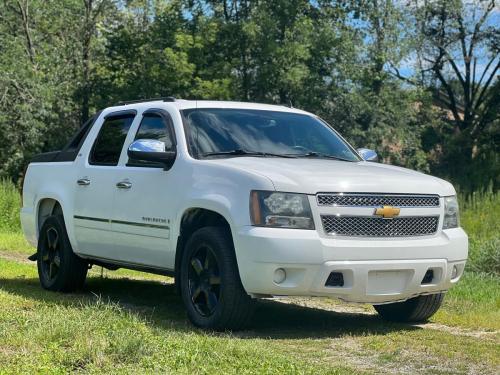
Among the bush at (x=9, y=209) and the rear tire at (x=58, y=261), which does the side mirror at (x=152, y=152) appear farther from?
the bush at (x=9, y=209)

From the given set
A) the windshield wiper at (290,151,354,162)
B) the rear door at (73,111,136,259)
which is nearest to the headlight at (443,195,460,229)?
the windshield wiper at (290,151,354,162)

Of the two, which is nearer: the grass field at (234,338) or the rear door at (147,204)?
the grass field at (234,338)

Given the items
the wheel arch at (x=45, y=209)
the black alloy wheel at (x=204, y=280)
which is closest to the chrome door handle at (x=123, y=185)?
the black alloy wheel at (x=204, y=280)

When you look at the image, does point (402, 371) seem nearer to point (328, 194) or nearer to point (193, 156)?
point (328, 194)

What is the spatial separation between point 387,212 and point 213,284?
152 cm

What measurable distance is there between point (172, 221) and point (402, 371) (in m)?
2.61

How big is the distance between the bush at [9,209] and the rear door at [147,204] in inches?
514

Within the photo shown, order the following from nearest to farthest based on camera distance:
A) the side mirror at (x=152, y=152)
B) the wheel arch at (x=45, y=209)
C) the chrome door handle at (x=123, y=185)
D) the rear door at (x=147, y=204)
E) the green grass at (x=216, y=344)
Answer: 1. the green grass at (x=216, y=344)
2. the side mirror at (x=152, y=152)
3. the rear door at (x=147, y=204)
4. the chrome door handle at (x=123, y=185)
5. the wheel arch at (x=45, y=209)

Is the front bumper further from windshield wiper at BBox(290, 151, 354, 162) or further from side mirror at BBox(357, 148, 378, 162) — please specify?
side mirror at BBox(357, 148, 378, 162)

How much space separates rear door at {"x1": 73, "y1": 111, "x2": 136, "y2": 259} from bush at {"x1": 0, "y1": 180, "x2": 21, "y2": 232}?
1223cm

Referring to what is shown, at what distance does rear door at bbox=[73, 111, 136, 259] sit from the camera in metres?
8.14

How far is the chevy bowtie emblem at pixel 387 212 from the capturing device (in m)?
6.47

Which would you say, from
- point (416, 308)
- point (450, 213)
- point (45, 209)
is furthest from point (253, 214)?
point (45, 209)

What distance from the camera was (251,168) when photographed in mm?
6570
